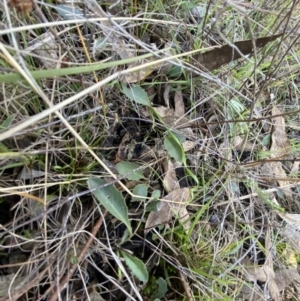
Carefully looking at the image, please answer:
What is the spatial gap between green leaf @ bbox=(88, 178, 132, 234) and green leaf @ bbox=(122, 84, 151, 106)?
0.16 metres

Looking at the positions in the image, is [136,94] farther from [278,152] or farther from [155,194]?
[278,152]

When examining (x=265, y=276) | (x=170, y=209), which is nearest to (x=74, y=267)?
(x=170, y=209)

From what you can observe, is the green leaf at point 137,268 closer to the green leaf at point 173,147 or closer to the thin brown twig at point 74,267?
the thin brown twig at point 74,267

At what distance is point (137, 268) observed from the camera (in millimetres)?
800

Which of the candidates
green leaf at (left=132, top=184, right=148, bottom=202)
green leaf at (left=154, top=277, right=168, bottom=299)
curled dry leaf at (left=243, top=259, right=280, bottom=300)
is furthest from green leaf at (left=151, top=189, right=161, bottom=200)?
curled dry leaf at (left=243, top=259, right=280, bottom=300)

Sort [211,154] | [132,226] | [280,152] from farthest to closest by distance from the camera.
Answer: [280,152]
[211,154]
[132,226]

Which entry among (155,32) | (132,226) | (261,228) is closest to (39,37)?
(155,32)

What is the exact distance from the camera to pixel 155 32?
94cm

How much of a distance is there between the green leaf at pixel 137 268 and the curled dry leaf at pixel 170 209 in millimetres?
62

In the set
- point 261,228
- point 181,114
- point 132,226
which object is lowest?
point 261,228

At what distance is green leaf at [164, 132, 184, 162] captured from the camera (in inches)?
33.8

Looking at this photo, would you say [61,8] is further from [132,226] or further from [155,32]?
[132,226]

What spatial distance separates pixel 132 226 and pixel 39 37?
14.3 inches

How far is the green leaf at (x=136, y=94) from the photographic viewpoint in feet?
2.74
